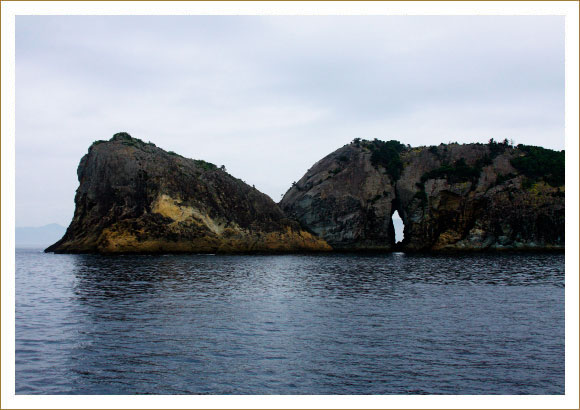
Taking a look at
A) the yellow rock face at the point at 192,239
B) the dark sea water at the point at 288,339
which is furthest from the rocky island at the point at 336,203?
the dark sea water at the point at 288,339

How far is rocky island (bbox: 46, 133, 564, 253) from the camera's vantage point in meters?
106

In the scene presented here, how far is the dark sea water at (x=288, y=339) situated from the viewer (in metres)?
18.7

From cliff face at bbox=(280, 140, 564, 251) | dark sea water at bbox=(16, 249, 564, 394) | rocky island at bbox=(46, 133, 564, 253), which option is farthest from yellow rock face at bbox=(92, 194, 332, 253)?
dark sea water at bbox=(16, 249, 564, 394)

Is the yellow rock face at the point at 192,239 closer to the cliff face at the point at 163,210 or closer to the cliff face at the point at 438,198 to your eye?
the cliff face at the point at 163,210

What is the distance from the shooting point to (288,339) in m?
25.1

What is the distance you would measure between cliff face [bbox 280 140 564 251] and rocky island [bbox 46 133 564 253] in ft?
0.81

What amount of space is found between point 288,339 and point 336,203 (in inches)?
4044

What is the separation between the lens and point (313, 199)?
12912 centimetres

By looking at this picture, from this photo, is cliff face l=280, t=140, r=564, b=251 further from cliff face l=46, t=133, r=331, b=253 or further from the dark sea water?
the dark sea water

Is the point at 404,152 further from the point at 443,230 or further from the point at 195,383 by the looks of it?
the point at 195,383

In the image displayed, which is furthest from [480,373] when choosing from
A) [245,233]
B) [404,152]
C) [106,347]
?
[404,152]

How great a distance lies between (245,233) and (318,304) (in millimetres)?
79440

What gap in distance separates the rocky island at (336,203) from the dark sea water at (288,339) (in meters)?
61.1

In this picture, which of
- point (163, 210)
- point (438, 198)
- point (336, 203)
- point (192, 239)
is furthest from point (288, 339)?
point (336, 203)
